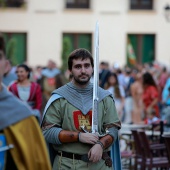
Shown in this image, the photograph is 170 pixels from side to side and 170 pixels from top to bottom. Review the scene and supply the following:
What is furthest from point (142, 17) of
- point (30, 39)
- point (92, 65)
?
point (92, 65)

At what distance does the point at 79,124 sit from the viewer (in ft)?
27.1

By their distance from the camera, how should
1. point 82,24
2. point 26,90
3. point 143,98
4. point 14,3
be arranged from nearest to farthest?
point 26,90 < point 143,98 < point 14,3 < point 82,24

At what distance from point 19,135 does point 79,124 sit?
110 inches

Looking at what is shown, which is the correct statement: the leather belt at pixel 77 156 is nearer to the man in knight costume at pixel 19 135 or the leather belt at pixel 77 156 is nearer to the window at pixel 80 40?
the man in knight costume at pixel 19 135

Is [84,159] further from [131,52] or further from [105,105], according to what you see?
[131,52]

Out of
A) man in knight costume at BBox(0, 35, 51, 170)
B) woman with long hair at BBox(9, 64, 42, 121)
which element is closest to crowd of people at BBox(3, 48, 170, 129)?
woman with long hair at BBox(9, 64, 42, 121)

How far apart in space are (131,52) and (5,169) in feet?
125

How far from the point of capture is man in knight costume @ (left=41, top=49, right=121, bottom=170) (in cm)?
816

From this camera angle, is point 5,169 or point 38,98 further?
point 38,98

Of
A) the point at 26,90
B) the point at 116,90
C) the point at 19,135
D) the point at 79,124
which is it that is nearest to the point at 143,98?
the point at 116,90

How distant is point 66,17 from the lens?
4356 centimetres

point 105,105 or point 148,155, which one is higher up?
point 105,105

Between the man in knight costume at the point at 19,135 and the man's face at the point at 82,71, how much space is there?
2.78 m

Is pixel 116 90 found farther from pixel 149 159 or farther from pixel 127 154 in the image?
pixel 149 159
